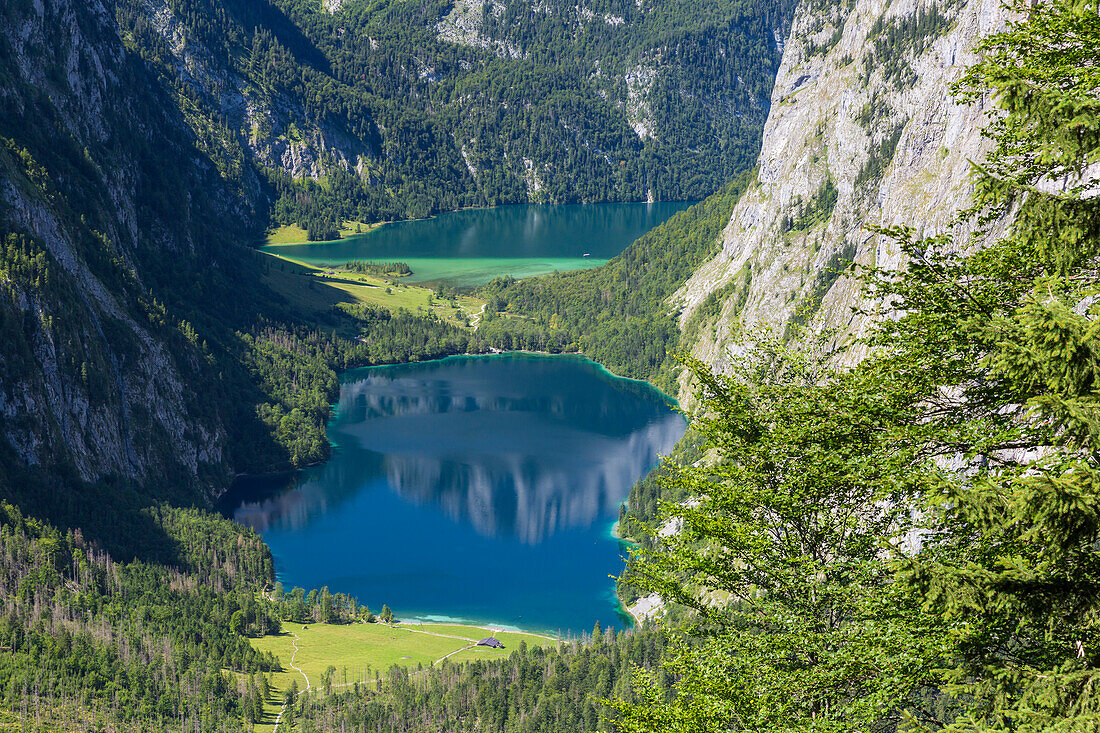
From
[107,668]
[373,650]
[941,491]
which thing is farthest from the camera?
[373,650]

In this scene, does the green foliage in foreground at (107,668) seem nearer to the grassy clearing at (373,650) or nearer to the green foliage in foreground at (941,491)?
the grassy clearing at (373,650)

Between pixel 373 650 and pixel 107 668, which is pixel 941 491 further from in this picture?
pixel 107 668

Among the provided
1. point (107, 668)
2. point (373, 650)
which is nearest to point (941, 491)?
point (373, 650)

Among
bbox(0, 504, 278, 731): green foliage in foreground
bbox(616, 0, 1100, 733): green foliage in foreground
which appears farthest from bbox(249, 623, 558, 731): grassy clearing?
bbox(616, 0, 1100, 733): green foliage in foreground

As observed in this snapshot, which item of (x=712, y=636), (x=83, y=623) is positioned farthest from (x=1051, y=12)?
(x=83, y=623)

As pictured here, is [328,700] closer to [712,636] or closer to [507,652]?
[507,652]

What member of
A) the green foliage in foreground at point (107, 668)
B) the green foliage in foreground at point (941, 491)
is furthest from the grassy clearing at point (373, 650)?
the green foliage in foreground at point (941, 491)
